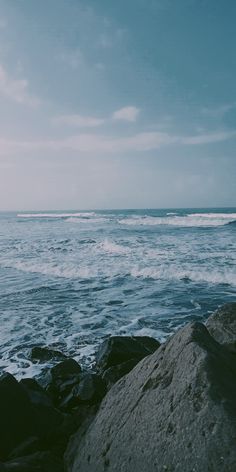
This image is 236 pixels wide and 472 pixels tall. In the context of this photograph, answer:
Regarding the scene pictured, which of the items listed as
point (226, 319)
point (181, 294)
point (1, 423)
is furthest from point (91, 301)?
point (1, 423)

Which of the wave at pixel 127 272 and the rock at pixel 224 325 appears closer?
the rock at pixel 224 325

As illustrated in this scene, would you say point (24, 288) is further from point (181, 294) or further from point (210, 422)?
point (210, 422)

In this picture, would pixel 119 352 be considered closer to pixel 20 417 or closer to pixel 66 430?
pixel 66 430

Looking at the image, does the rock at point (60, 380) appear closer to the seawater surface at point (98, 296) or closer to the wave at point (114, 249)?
the seawater surface at point (98, 296)

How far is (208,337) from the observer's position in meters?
2.90

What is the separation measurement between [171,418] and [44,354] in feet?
12.6

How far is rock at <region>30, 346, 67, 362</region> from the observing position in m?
5.60

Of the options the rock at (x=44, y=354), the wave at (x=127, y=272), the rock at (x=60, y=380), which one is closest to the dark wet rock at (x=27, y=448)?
the rock at (x=60, y=380)

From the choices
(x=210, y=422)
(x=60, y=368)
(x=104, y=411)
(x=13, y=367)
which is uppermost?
(x=210, y=422)

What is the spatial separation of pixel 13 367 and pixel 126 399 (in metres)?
3.16

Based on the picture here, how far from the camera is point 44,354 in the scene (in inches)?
223

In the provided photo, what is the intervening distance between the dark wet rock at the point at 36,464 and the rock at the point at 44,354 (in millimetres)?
2832

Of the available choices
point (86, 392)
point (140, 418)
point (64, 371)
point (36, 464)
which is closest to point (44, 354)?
point (64, 371)

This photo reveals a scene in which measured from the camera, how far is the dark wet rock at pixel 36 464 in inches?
97.7
